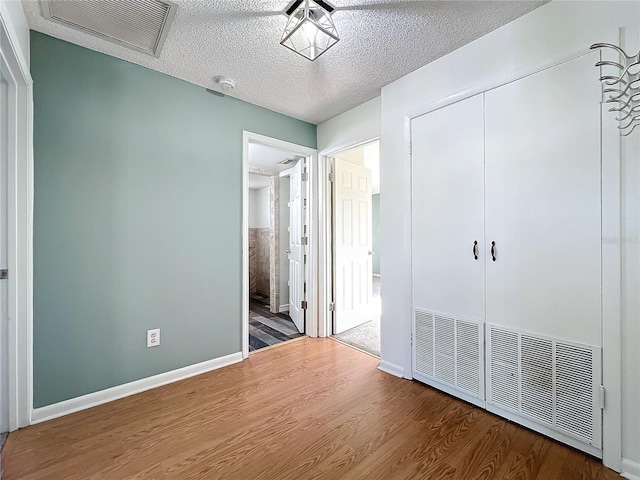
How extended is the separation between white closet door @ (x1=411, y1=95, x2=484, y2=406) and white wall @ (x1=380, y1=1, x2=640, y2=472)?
0.10m

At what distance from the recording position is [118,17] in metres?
1.63

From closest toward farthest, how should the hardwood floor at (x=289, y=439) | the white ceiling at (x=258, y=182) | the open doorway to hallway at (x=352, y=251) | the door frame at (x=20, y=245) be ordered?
the hardwood floor at (x=289, y=439)
the door frame at (x=20, y=245)
the open doorway to hallway at (x=352, y=251)
the white ceiling at (x=258, y=182)

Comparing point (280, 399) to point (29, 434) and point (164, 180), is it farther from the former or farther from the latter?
point (164, 180)

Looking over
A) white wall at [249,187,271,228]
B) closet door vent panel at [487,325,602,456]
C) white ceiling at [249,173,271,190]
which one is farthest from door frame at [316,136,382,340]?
white wall at [249,187,271,228]

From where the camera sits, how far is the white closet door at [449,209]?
6.11 feet

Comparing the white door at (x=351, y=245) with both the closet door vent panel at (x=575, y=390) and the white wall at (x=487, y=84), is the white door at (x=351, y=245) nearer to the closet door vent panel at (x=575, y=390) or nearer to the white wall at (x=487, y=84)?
the white wall at (x=487, y=84)

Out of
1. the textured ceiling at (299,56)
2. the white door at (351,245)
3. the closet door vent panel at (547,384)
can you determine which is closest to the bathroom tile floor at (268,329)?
the white door at (351,245)

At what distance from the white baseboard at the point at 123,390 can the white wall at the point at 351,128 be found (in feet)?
7.50

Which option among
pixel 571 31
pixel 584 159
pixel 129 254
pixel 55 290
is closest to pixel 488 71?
pixel 571 31

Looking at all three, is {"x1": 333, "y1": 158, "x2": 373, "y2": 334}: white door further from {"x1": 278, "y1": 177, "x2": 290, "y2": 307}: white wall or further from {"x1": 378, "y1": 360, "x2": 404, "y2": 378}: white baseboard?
{"x1": 278, "y1": 177, "x2": 290, "y2": 307}: white wall

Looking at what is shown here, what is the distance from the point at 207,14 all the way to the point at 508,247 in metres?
2.20

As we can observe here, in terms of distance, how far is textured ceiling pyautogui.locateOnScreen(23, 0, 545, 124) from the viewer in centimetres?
158

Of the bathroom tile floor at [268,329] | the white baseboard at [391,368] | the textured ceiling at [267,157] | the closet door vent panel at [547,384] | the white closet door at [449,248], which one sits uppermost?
the textured ceiling at [267,157]

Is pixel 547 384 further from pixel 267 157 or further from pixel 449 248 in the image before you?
pixel 267 157
